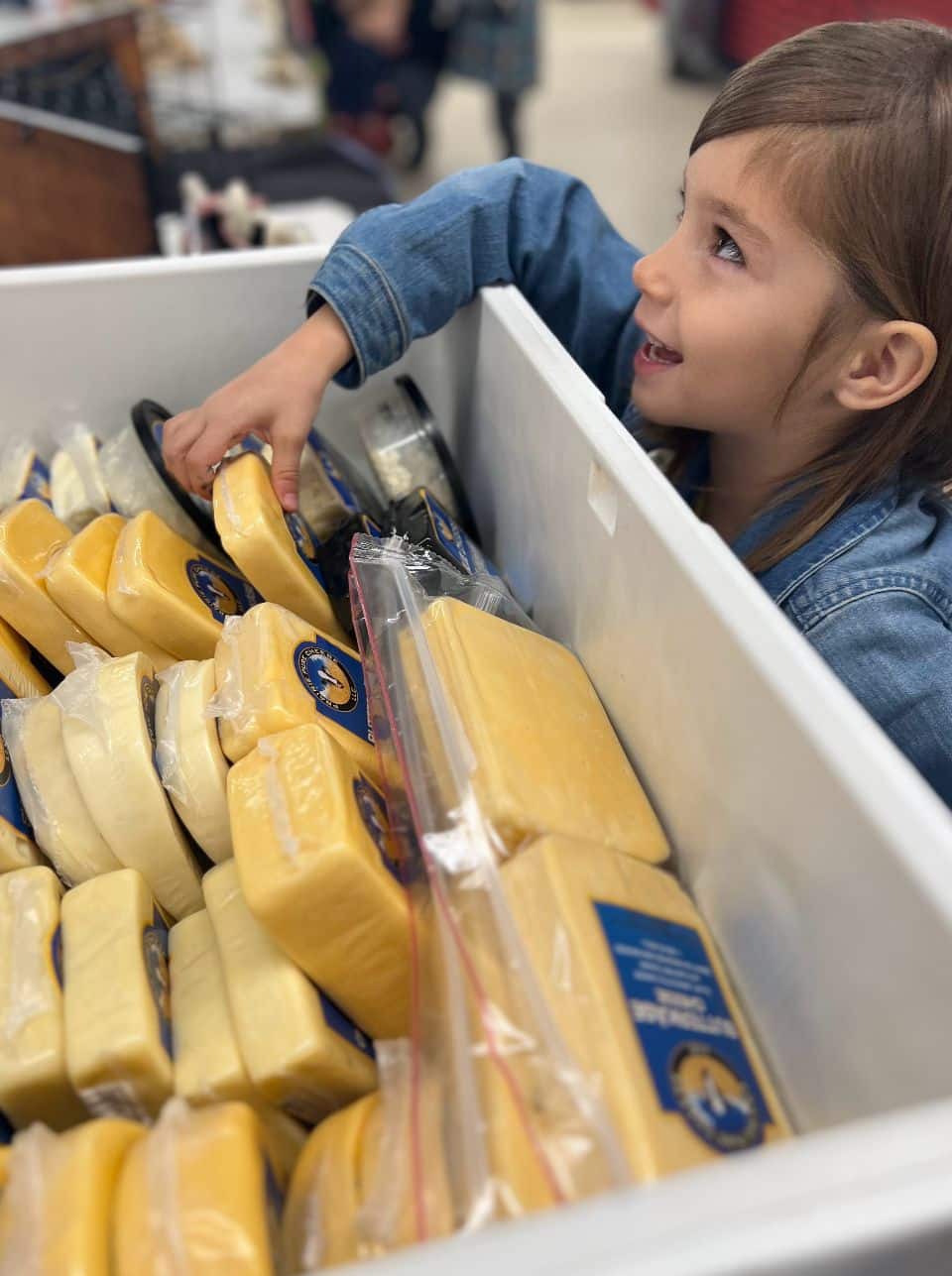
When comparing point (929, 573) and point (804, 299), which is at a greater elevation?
point (804, 299)

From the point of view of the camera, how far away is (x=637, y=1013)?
413 millimetres

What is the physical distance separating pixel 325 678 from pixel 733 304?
0.36 meters

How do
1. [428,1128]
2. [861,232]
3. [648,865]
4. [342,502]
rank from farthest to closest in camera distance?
[342,502] < [861,232] < [648,865] < [428,1128]

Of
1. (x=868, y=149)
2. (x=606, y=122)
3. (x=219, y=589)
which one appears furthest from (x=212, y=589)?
(x=606, y=122)

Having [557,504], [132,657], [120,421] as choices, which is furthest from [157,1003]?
[120,421]

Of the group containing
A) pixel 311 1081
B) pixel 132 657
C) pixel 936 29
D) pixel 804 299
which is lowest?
Answer: pixel 311 1081

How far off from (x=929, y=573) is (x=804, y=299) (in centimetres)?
19

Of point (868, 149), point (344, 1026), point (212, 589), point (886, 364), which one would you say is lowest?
point (344, 1026)

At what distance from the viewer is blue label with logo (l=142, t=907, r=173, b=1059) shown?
1.59 feet

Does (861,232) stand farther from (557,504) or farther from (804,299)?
(557,504)

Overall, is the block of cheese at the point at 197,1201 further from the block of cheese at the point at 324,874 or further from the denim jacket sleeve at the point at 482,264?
the denim jacket sleeve at the point at 482,264

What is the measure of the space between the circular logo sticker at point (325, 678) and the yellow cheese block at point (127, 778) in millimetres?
92

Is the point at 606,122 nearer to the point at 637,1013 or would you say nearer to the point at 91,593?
the point at 91,593

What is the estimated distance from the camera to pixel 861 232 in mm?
628
